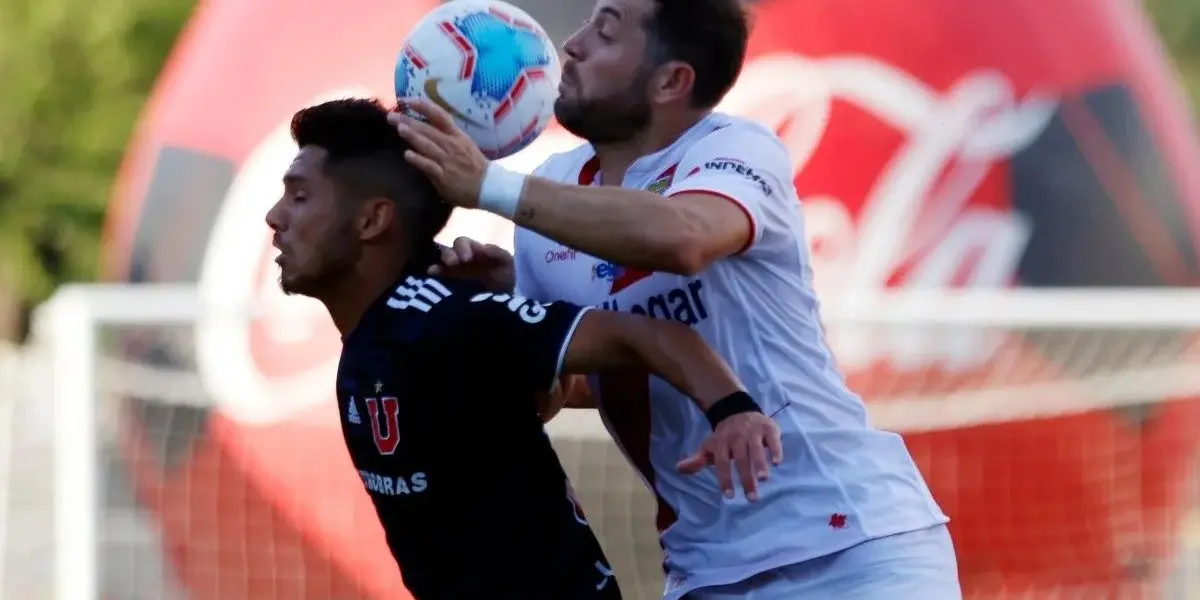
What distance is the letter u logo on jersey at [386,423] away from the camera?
10.3ft

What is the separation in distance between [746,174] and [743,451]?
0.54 meters

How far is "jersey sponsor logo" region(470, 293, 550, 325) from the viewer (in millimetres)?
3129

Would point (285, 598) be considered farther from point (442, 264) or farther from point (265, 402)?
point (442, 264)

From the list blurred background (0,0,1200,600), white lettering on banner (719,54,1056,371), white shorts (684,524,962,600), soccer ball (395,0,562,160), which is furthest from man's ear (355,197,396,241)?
white lettering on banner (719,54,1056,371)

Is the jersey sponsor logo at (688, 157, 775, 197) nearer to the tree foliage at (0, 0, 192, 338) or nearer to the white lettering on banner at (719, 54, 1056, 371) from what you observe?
the white lettering on banner at (719, 54, 1056, 371)

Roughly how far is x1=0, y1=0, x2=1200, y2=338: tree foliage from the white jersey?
13.8 metres

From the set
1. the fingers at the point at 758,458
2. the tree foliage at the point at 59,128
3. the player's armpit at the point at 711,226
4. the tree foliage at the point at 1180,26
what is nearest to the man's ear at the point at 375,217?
the player's armpit at the point at 711,226

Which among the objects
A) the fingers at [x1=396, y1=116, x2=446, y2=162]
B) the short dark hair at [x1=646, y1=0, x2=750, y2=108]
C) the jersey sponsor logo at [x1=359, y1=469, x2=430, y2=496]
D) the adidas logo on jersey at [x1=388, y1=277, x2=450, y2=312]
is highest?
the short dark hair at [x1=646, y1=0, x2=750, y2=108]

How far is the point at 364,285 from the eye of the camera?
3275mm

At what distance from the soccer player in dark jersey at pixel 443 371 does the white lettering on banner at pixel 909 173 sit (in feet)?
6.59

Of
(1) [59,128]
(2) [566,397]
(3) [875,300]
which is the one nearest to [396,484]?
(2) [566,397]

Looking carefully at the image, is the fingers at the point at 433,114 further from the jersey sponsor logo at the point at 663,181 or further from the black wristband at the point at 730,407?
the black wristband at the point at 730,407

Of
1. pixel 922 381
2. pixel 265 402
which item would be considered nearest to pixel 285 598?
pixel 265 402

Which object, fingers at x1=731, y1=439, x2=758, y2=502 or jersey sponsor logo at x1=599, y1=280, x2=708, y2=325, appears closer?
fingers at x1=731, y1=439, x2=758, y2=502
